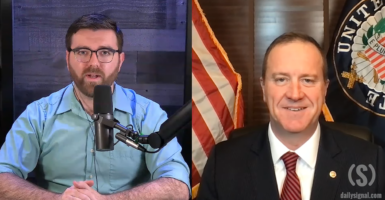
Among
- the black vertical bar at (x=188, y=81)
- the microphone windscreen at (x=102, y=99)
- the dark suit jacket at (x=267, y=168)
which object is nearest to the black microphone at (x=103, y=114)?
the microphone windscreen at (x=102, y=99)

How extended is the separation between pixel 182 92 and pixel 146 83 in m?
0.20

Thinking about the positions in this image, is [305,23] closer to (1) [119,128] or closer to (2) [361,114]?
(2) [361,114]

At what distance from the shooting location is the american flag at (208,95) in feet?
7.43

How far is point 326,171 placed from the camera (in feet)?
6.56

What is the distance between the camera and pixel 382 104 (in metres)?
2.24

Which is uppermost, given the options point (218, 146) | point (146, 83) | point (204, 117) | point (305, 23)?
point (305, 23)

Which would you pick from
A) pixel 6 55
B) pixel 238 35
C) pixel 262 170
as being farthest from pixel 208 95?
pixel 6 55

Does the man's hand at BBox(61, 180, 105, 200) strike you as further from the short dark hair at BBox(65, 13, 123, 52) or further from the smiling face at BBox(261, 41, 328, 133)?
the smiling face at BBox(261, 41, 328, 133)

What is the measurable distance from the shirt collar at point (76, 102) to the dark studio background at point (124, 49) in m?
0.04

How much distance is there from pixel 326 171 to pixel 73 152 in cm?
127

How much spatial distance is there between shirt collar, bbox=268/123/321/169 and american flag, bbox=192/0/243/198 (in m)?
0.25

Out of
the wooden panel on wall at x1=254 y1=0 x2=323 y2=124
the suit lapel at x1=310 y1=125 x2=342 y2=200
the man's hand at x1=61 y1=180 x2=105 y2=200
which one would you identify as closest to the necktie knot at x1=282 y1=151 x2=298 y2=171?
the suit lapel at x1=310 y1=125 x2=342 y2=200

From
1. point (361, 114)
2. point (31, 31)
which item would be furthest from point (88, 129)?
point (361, 114)

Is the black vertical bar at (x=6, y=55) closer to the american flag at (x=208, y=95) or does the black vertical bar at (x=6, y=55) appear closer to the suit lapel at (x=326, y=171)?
the american flag at (x=208, y=95)
